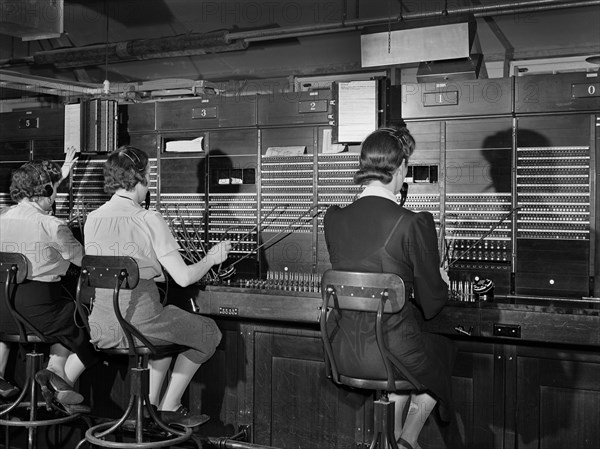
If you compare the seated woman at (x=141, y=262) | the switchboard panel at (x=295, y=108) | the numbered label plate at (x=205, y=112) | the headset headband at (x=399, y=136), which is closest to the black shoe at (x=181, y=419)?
the seated woman at (x=141, y=262)

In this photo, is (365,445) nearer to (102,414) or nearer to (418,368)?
(418,368)

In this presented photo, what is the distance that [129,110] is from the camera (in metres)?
5.69

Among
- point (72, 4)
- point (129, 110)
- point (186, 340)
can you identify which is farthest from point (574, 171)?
point (72, 4)

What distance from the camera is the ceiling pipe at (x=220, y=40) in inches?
227

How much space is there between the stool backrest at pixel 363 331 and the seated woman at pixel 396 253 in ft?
0.11

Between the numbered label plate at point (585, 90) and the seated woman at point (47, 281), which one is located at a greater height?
the numbered label plate at point (585, 90)

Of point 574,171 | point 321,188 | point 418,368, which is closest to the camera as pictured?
point 418,368

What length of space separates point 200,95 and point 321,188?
1388 mm

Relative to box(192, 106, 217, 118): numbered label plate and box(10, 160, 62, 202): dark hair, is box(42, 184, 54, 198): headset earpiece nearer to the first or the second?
box(10, 160, 62, 202): dark hair

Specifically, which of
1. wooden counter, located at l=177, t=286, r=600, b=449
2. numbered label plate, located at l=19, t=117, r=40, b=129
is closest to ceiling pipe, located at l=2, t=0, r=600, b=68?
numbered label plate, located at l=19, t=117, r=40, b=129

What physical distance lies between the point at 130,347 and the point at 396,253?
A: 1350 millimetres

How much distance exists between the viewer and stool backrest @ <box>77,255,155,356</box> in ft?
10.8

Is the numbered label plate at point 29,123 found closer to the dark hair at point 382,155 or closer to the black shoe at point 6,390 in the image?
the black shoe at point 6,390

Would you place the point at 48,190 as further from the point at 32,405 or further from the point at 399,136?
the point at 399,136
